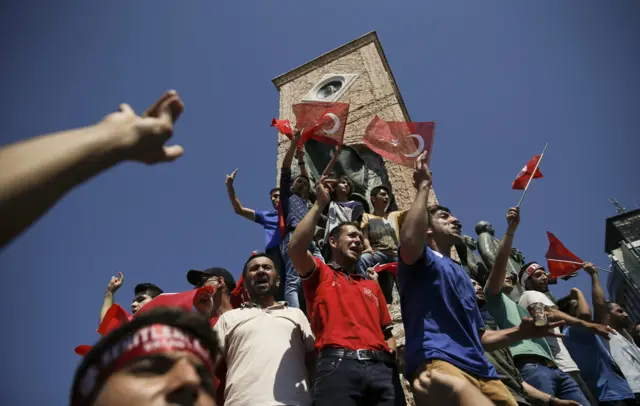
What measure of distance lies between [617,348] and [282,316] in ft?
11.1

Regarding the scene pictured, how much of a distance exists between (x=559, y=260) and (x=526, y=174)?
1.65 metres

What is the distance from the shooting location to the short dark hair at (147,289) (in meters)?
3.92

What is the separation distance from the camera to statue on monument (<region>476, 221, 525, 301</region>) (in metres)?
6.01

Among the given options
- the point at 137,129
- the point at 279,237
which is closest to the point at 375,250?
the point at 279,237

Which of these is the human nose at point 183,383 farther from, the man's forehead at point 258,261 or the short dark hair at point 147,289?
the short dark hair at point 147,289

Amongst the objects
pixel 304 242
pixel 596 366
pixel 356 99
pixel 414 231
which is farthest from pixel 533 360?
pixel 356 99

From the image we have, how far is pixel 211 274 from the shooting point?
3785mm

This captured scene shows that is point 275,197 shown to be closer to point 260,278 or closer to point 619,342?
point 260,278

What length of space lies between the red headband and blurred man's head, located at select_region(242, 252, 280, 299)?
5.11 feet

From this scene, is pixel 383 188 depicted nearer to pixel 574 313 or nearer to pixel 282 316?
pixel 574 313

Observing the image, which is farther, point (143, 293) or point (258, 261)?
point (143, 293)

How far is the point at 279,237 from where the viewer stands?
4.92 meters

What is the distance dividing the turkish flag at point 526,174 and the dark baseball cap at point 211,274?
354 cm

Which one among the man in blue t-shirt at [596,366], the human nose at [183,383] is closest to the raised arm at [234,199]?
the man in blue t-shirt at [596,366]
